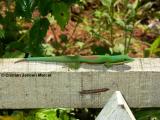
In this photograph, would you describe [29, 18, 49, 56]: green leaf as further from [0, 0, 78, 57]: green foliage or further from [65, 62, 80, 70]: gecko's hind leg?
[65, 62, 80, 70]: gecko's hind leg

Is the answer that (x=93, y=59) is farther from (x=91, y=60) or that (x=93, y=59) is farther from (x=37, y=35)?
(x=37, y=35)

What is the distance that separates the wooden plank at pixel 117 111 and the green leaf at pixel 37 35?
0.92 m

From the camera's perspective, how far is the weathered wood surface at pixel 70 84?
1815 millimetres

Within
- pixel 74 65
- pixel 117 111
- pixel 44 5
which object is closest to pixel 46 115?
pixel 74 65

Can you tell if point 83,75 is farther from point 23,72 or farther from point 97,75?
point 23,72

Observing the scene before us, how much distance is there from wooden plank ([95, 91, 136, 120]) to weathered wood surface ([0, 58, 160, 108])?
0.55 feet

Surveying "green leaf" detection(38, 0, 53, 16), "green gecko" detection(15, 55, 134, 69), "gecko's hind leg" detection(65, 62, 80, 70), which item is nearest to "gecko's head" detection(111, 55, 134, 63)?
"green gecko" detection(15, 55, 134, 69)

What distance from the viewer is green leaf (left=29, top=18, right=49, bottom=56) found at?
2.51 meters

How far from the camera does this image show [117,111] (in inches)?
62.7

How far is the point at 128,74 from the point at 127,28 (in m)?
1.53

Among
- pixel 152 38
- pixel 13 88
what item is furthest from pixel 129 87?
pixel 152 38

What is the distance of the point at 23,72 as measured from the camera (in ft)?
5.95

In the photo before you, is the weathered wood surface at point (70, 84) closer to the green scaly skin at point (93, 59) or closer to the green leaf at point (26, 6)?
the green scaly skin at point (93, 59)

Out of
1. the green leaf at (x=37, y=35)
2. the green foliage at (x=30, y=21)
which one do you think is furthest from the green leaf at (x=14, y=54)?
the green leaf at (x=37, y=35)
